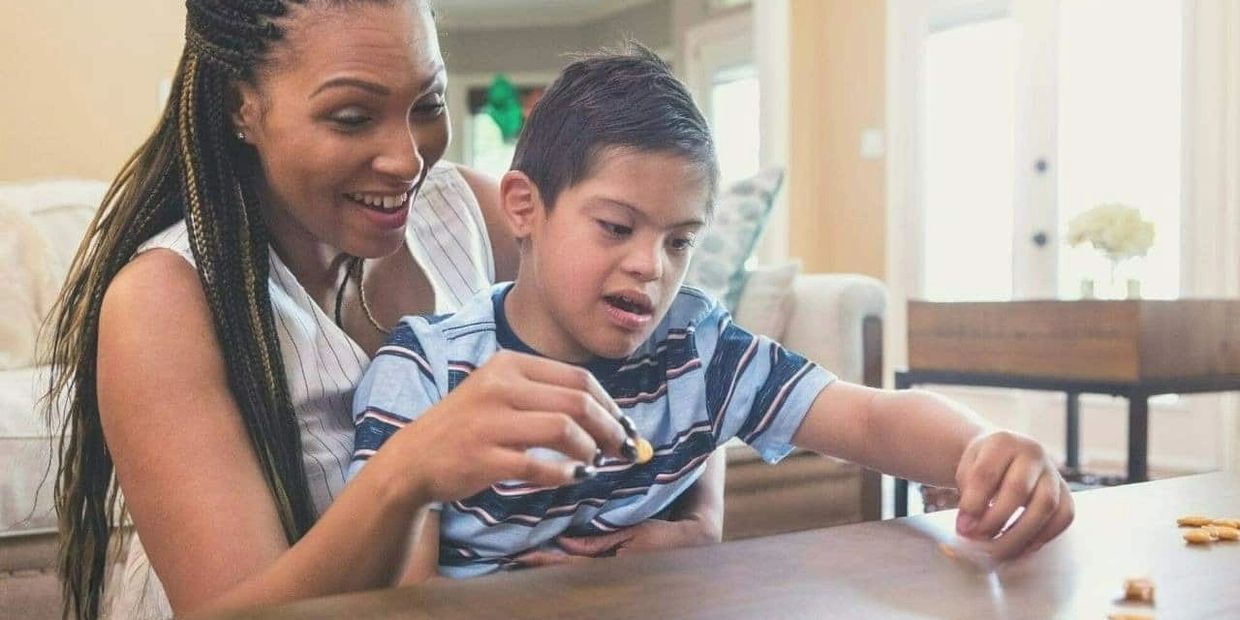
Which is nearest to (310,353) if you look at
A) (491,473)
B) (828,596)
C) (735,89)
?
(491,473)

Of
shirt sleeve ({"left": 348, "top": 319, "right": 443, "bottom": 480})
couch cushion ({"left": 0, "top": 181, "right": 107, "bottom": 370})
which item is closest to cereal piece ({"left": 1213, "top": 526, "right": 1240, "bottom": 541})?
shirt sleeve ({"left": 348, "top": 319, "right": 443, "bottom": 480})

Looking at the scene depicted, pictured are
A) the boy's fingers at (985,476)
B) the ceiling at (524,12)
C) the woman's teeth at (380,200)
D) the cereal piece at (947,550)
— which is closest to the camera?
the cereal piece at (947,550)

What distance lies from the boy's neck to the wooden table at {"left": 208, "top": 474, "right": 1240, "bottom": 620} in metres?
0.34

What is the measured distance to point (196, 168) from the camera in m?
1.03

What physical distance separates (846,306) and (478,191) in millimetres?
1366

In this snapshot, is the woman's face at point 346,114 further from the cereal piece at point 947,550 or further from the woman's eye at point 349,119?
the cereal piece at point 947,550

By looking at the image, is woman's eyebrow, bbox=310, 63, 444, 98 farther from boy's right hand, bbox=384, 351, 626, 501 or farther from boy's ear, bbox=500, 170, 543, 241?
boy's right hand, bbox=384, 351, 626, 501

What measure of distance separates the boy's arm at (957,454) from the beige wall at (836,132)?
16.7 feet

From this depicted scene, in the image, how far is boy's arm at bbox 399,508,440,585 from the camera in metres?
0.89

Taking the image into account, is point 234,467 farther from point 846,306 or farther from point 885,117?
point 885,117

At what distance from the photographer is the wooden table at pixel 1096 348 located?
9.02ft

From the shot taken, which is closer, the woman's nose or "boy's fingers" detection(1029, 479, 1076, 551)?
"boy's fingers" detection(1029, 479, 1076, 551)

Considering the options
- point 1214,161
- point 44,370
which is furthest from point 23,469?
point 1214,161

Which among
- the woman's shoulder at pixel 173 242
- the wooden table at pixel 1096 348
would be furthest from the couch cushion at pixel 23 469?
the wooden table at pixel 1096 348
